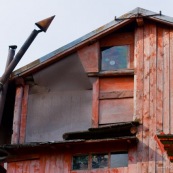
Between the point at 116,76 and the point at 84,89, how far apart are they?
1089 mm

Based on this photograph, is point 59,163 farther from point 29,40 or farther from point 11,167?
point 29,40

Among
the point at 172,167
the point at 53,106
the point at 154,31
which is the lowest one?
the point at 172,167

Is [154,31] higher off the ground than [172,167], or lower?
higher

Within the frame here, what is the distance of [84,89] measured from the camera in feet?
80.4

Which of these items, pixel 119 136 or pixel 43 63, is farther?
pixel 43 63

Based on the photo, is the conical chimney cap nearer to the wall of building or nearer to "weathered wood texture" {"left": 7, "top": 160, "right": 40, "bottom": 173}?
the wall of building

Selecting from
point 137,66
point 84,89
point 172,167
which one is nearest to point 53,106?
point 84,89

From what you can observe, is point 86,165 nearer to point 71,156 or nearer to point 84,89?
point 71,156

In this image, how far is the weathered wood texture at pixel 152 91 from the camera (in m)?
22.6

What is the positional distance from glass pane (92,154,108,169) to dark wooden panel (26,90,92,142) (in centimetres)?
108

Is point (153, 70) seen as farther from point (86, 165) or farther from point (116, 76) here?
point (86, 165)

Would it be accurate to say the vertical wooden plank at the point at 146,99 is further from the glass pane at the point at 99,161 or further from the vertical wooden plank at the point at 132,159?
the glass pane at the point at 99,161

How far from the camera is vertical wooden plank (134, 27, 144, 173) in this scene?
75.0 feet

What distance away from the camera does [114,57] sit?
24734 mm
